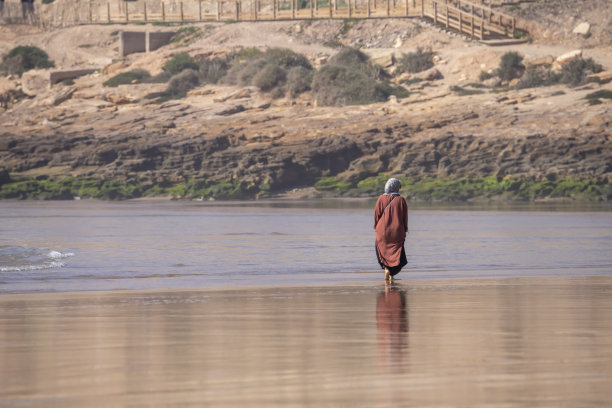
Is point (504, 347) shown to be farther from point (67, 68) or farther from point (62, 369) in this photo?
point (67, 68)

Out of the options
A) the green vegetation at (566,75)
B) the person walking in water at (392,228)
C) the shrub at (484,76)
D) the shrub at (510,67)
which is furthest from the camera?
the shrub at (510,67)

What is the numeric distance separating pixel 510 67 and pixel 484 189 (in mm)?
11958

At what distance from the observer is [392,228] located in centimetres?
1227

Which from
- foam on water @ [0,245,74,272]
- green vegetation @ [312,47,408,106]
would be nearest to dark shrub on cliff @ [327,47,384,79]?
green vegetation @ [312,47,408,106]

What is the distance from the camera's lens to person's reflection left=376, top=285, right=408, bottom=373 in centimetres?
642

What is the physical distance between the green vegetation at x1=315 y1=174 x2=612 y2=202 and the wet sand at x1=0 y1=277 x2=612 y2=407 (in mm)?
31134

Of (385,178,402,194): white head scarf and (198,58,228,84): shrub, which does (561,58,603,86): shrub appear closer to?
(198,58,228,84): shrub

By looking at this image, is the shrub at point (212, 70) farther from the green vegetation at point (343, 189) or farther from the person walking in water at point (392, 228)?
the person walking in water at point (392, 228)

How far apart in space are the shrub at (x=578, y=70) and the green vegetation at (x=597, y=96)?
2348mm

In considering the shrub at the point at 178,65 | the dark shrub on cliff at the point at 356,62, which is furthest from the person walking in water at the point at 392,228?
the shrub at the point at 178,65

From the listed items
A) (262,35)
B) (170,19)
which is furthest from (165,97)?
(170,19)

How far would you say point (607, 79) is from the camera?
1870 inches

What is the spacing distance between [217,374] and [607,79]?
44480mm

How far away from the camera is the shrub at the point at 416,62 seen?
55.0 meters
